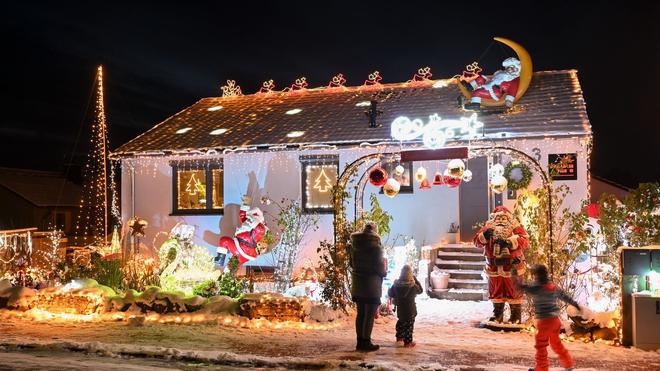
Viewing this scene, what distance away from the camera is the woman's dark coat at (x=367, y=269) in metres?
9.35

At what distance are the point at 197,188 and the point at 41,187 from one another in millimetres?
20679

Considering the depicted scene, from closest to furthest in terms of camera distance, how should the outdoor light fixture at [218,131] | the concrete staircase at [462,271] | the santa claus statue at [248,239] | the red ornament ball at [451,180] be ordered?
the concrete staircase at [462,271]
the red ornament ball at [451,180]
the santa claus statue at [248,239]
the outdoor light fixture at [218,131]

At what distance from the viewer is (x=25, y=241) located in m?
15.6

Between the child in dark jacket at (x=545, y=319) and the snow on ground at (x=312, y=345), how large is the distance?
56cm

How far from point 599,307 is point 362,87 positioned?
1141 cm

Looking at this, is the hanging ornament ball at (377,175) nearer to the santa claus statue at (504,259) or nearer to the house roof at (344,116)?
the santa claus statue at (504,259)

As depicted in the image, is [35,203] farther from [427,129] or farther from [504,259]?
[504,259]

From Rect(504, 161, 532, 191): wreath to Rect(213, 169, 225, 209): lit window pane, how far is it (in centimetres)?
799

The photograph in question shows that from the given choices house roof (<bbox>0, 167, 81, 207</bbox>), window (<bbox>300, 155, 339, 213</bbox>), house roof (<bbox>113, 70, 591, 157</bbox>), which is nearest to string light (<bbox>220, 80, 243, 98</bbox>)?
house roof (<bbox>113, 70, 591, 157</bbox>)

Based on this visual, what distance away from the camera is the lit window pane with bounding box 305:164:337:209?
17078 mm

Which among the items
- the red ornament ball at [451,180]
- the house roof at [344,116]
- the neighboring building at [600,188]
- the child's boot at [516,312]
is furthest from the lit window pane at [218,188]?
the neighboring building at [600,188]

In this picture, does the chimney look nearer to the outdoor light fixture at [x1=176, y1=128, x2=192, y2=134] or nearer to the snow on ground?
the outdoor light fixture at [x1=176, y1=128, x2=192, y2=134]

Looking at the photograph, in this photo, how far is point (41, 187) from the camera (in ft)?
115

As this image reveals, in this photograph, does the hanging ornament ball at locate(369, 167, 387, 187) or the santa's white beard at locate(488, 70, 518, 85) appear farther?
→ the santa's white beard at locate(488, 70, 518, 85)
